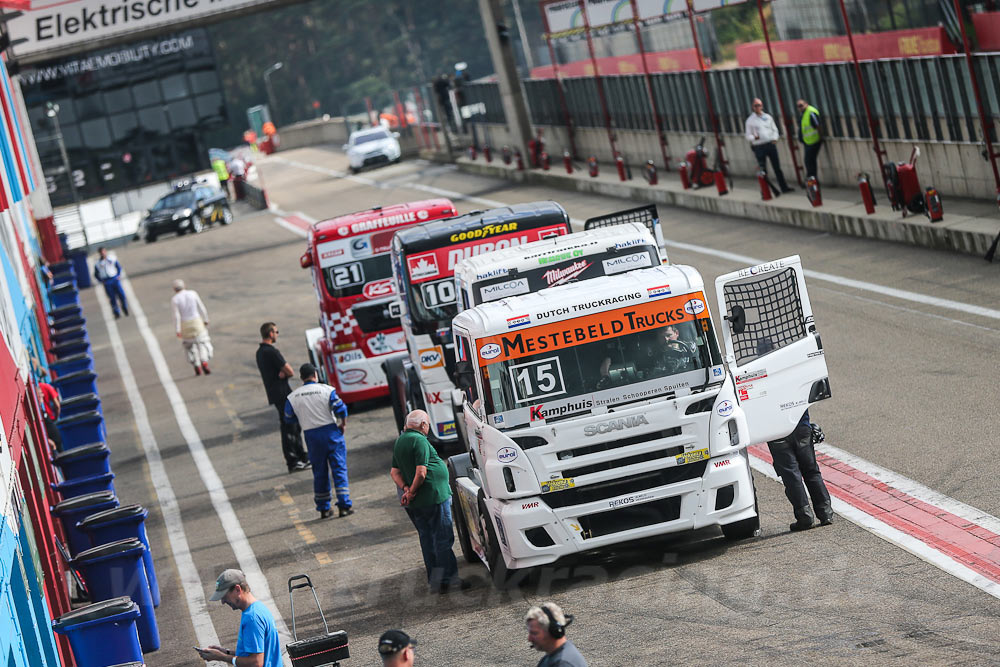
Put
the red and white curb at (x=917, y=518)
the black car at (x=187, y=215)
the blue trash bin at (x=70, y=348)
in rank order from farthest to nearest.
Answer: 1. the black car at (x=187, y=215)
2. the blue trash bin at (x=70, y=348)
3. the red and white curb at (x=917, y=518)

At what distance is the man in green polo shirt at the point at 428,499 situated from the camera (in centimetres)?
1232

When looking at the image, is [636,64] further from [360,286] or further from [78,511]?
[78,511]

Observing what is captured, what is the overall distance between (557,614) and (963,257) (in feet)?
54.9

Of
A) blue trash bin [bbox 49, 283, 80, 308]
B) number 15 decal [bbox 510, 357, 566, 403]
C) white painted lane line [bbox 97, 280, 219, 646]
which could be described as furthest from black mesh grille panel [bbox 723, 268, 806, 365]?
blue trash bin [bbox 49, 283, 80, 308]

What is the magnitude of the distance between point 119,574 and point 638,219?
7725 mm

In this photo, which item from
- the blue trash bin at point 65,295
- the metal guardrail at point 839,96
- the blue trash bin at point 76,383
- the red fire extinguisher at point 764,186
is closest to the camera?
the blue trash bin at point 76,383

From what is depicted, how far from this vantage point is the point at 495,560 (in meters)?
12.1

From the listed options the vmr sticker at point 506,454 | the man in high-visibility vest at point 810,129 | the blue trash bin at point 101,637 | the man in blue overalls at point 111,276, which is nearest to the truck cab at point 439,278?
the vmr sticker at point 506,454

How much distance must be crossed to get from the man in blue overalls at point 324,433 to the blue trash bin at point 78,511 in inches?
85.6

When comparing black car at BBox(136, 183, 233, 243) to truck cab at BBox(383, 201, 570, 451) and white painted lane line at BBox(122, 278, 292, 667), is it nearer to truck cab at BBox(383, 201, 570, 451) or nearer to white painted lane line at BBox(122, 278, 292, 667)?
white painted lane line at BBox(122, 278, 292, 667)

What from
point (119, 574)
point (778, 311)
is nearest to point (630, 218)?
point (778, 311)

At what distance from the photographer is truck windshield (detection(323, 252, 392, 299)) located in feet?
67.5

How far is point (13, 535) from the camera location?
10258 millimetres

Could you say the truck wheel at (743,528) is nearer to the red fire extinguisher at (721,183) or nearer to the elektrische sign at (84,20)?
the red fire extinguisher at (721,183)
